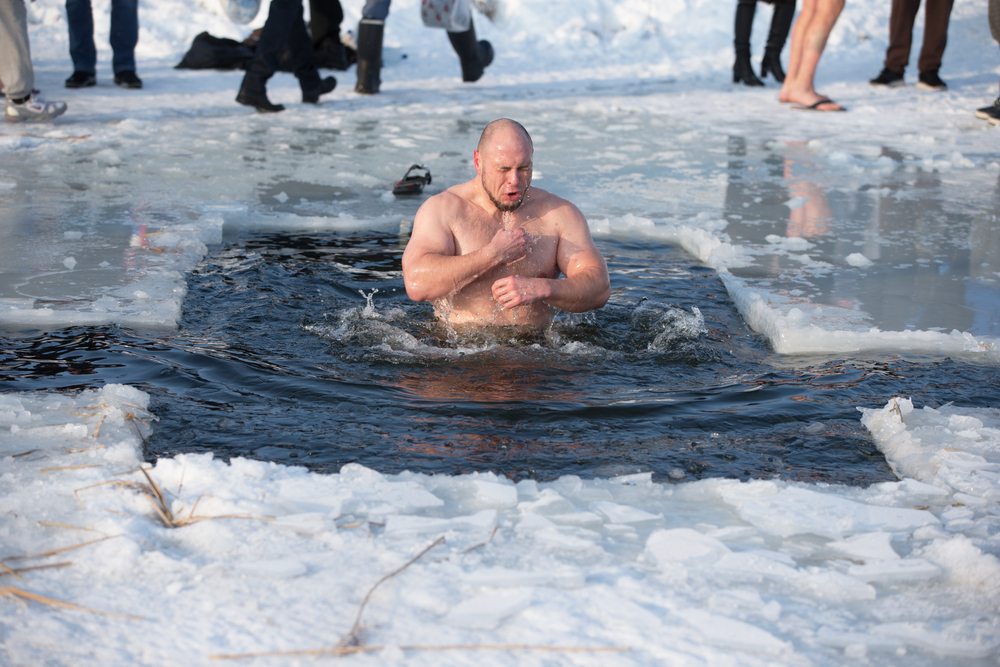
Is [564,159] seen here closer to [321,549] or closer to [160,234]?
[160,234]

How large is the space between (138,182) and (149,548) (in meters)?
4.40

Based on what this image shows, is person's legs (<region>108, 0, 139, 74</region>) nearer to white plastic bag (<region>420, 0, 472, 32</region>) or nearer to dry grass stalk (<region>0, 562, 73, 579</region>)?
white plastic bag (<region>420, 0, 472, 32</region>)

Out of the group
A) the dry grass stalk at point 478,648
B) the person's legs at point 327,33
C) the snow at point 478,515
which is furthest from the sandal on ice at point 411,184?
the person's legs at point 327,33

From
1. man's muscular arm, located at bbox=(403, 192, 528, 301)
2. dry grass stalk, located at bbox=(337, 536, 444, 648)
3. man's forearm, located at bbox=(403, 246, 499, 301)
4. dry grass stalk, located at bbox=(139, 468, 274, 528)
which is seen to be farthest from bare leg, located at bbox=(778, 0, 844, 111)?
dry grass stalk, located at bbox=(139, 468, 274, 528)

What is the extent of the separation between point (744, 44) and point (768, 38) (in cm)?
44

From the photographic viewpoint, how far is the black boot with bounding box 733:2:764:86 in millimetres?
9547

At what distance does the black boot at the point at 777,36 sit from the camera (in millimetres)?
9656

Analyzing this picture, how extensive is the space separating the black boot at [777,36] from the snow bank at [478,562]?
842cm

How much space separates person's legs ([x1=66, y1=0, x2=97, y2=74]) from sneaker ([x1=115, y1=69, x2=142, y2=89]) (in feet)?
0.85

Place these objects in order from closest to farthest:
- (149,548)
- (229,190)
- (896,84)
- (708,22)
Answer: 1. (149,548)
2. (229,190)
3. (896,84)
4. (708,22)

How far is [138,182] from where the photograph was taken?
18.7ft

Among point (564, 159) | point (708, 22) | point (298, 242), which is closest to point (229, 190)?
point (298, 242)

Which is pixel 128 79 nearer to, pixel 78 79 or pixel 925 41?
pixel 78 79

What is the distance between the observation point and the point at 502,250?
334 cm
